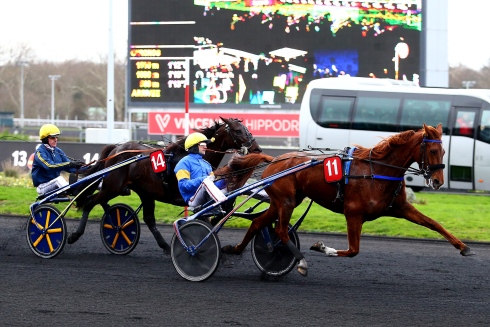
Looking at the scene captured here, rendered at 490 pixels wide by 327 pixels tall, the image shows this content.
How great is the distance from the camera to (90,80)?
61.8 m

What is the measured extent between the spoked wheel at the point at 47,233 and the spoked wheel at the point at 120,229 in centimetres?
68

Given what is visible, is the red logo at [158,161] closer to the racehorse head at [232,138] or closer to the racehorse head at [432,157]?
the racehorse head at [232,138]

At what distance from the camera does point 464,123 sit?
19.9m

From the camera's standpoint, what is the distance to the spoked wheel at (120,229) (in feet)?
34.2

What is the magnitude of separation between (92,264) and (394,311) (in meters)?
3.64

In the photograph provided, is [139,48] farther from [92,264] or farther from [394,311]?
[394,311]

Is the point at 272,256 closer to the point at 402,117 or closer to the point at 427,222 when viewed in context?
the point at 427,222

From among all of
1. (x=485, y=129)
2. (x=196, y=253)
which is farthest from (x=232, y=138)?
(x=485, y=129)

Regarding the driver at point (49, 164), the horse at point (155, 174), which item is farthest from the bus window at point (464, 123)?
the driver at point (49, 164)

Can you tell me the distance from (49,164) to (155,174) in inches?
45.4

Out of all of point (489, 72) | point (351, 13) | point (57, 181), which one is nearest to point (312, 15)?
point (351, 13)

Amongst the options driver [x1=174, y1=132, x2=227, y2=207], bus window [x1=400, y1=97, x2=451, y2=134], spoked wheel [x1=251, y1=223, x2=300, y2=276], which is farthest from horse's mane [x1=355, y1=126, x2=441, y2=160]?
bus window [x1=400, y1=97, x2=451, y2=134]

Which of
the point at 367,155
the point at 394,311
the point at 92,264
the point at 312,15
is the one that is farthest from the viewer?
the point at 312,15

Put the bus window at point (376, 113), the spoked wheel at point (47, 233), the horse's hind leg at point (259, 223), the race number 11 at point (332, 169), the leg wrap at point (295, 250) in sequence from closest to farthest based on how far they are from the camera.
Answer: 1. the race number 11 at point (332, 169)
2. the leg wrap at point (295, 250)
3. the horse's hind leg at point (259, 223)
4. the spoked wheel at point (47, 233)
5. the bus window at point (376, 113)
